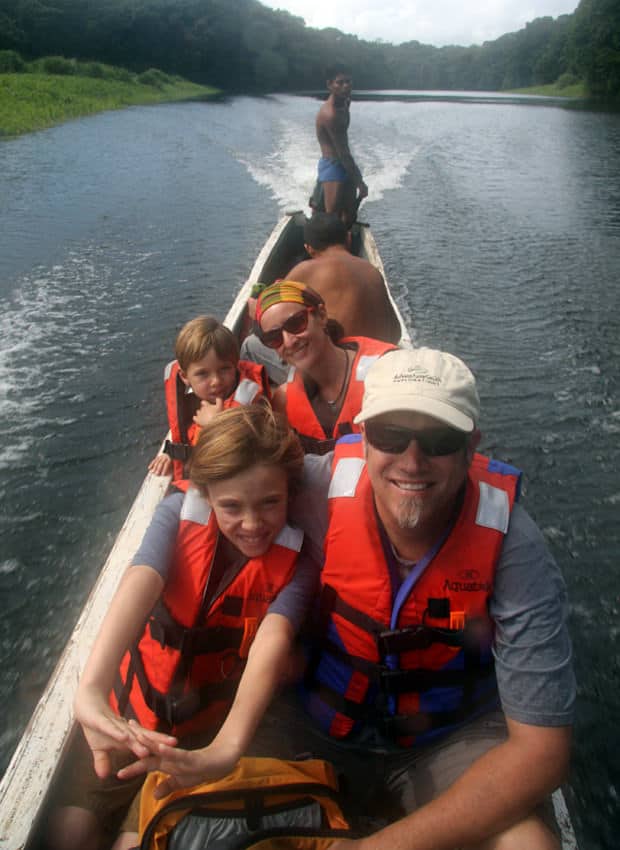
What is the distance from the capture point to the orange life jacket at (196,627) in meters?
1.69

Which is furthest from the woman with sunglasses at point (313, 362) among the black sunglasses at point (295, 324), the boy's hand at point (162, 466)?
the boy's hand at point (162, 466)

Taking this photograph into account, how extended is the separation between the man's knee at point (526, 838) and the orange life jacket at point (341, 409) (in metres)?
1.38

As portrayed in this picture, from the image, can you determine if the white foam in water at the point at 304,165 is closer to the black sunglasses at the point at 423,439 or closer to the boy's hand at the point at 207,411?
the boy's hand at the point at 207,411

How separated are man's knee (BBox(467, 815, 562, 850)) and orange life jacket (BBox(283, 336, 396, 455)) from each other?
1.38 m

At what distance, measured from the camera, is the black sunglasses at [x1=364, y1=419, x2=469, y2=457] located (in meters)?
1.43

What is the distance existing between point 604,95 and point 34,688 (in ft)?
147

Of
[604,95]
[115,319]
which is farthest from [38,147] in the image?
[604,95]

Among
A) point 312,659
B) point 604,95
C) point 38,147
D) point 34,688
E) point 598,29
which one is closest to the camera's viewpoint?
point 312,659

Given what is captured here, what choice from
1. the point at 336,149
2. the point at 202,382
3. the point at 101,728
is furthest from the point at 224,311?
the point at 101,728

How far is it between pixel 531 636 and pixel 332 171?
5.67 metres

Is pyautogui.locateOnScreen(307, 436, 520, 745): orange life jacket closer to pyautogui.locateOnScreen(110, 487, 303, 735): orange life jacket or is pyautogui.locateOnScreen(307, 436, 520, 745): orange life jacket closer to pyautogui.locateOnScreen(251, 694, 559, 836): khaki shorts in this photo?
pyautogui.locateOnScreen(251, 694, 559, 836): khaki shorts

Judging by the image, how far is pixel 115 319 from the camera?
6.48 metres

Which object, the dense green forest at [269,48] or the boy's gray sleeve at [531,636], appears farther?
the dense green forest at [269,48]

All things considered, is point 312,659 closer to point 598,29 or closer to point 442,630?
point 442,630
